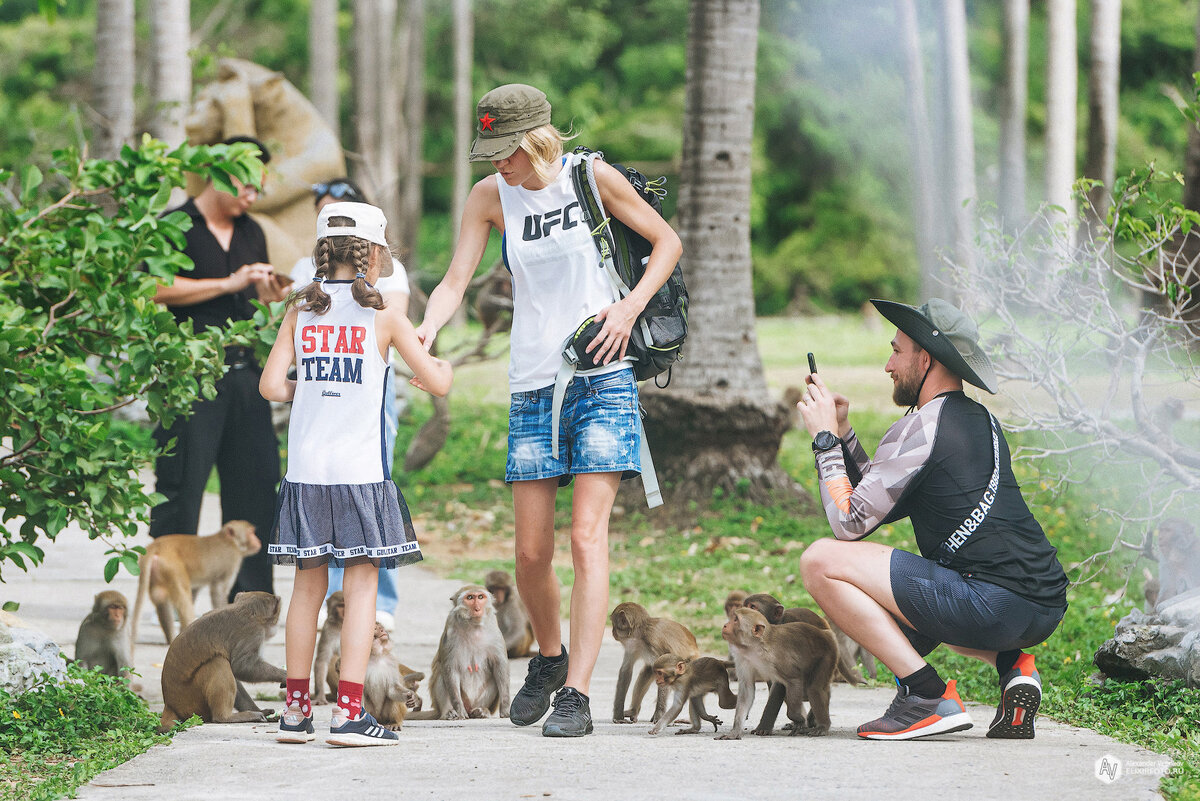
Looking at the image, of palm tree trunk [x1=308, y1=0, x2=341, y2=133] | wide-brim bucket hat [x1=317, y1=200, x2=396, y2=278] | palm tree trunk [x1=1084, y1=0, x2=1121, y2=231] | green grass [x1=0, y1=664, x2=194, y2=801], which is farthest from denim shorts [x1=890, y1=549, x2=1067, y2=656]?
palm tree trunk [x1=308, y1=0, x2=341, y2=133]

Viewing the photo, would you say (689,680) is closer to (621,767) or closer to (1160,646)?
(621,767)

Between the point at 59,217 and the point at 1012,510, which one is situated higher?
the point at 59,217

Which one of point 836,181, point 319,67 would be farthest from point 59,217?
point 836,181

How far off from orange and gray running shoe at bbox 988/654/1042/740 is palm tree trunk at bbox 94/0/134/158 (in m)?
10.3

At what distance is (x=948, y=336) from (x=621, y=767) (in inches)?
75.4

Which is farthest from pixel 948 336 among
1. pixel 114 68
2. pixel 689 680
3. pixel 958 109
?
pixel 958 109

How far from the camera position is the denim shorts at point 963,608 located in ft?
15.5

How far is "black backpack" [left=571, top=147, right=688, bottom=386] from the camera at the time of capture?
5059 mm

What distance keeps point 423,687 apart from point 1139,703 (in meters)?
3.37

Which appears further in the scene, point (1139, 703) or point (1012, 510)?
point (1139, 703)

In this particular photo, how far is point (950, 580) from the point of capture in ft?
15.6

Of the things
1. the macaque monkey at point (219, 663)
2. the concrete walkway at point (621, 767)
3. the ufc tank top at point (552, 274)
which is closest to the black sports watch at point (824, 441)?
the ufc tank top at point (552, 274)

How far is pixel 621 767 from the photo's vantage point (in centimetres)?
427

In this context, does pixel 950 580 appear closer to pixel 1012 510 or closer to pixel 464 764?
pixel 1012 510
